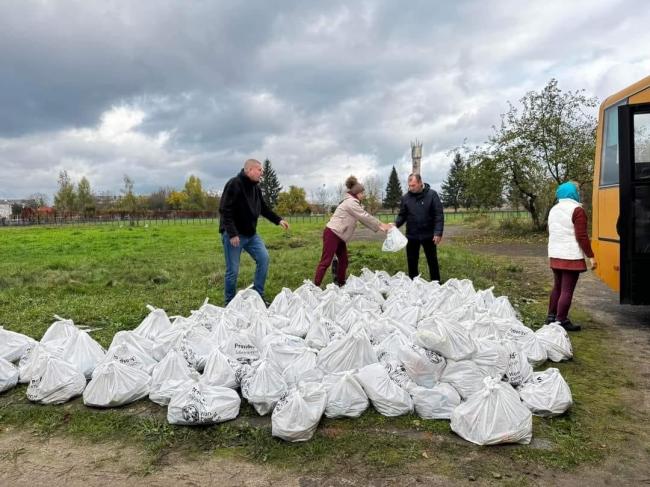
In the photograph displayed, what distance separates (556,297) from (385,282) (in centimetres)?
233

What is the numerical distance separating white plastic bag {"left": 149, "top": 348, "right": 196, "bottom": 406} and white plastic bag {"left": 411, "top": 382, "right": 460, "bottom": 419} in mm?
1671

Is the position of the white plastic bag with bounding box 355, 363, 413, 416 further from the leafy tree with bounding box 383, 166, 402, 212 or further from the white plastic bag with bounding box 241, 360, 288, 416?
the leafy tree with bounding box 383, 166, 402, 212

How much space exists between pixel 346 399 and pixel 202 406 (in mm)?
956

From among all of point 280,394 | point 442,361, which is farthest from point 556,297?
point 280,394

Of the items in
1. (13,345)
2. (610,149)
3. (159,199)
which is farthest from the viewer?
(159,199)

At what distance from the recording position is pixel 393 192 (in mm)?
78562

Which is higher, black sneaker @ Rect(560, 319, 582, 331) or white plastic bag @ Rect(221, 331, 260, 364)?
white plastic bag @ Rect(221, 331, 260, 364)

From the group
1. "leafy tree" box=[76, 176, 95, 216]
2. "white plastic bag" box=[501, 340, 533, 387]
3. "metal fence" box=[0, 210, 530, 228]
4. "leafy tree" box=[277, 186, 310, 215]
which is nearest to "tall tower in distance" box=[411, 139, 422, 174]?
"white plastic bag" box=[501, 340, 533, 387]

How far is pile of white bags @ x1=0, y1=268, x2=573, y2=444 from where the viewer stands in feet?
9.98

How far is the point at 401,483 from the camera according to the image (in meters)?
2.56

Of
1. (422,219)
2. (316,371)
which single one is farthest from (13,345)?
(422,219)

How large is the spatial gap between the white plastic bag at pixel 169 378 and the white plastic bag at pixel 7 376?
4.00 ft

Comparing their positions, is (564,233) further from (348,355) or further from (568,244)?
(348,355)

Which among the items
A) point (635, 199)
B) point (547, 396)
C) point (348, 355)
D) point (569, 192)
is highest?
point (569, 192)
